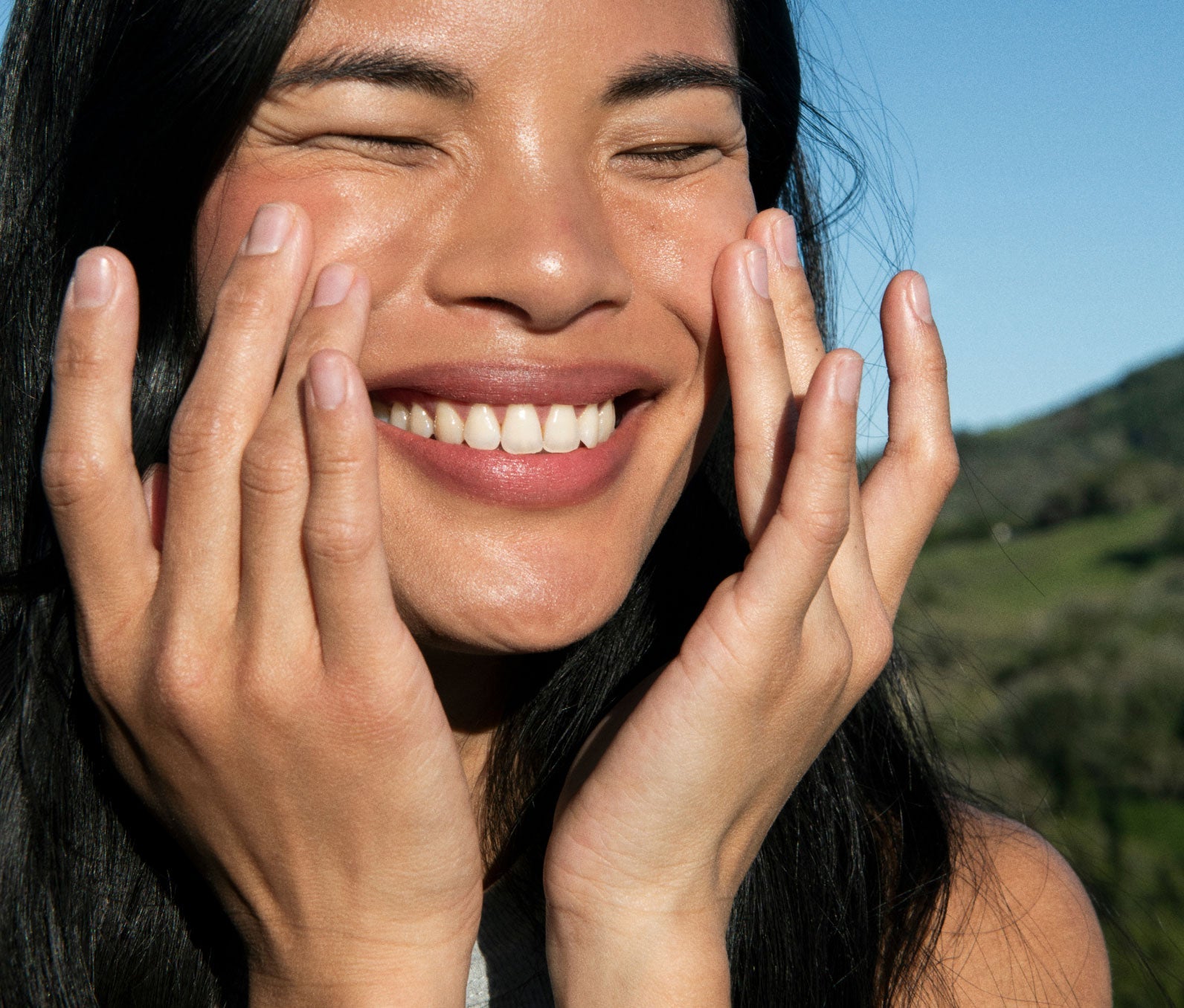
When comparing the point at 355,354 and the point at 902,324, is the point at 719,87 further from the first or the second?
the point at 355,354

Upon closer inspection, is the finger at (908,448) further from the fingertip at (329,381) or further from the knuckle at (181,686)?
the knuckle at (181,686)

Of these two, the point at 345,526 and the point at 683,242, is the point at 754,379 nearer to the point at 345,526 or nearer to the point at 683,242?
the point at 683,242

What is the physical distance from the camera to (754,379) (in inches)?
82.3

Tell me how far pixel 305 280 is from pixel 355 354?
0.57 ft

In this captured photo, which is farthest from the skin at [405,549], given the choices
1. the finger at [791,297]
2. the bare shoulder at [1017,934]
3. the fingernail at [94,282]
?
the bare shoulder at [1017,934]

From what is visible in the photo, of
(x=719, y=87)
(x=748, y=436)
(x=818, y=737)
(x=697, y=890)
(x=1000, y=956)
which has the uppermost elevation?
(x=719, y=87)

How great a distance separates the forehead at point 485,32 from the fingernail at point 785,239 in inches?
17.7

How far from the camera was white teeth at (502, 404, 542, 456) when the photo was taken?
198cm

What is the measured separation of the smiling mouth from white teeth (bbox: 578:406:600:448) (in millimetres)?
23

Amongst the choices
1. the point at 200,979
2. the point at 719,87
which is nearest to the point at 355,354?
the point at 719,87

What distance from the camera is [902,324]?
2.33 meters

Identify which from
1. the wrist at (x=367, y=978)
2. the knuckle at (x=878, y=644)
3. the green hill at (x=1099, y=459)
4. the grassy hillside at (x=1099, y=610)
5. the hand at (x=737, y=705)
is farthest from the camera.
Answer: the green hill at (x=1099, y=459)

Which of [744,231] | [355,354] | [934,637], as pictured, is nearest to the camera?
[355,354]

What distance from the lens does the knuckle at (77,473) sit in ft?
5.87
